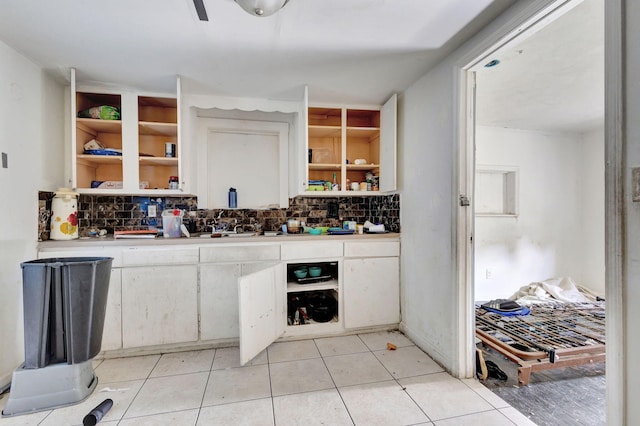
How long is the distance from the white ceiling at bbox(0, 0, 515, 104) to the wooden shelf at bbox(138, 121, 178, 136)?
0.98ft

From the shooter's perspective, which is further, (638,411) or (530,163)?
(530,163)

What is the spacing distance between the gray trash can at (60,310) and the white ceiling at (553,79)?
8.97ft

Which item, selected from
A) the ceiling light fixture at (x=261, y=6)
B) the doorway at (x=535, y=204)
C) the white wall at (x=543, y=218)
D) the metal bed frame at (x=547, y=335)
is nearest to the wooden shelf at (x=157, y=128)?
the ceiling light fixture at (x=261, y=6)

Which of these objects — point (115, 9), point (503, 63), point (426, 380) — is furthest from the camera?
point (503, 63)

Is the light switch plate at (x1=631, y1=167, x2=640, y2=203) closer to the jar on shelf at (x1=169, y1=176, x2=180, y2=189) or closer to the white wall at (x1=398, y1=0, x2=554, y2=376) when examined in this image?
the white wall at (x1=398, y1=0, x2=554, y2=376)

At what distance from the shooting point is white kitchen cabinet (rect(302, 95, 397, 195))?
102 inches

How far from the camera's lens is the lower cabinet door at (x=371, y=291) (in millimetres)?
2494

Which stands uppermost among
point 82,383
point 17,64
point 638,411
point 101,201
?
point 17,64

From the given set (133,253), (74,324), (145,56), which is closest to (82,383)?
(74,324)

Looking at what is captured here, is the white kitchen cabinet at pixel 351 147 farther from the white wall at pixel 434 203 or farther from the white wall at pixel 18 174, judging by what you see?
the white wall at pixel 18 174

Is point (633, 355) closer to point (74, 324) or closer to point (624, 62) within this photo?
point (624, 62)

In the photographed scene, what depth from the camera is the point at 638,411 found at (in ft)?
3.19

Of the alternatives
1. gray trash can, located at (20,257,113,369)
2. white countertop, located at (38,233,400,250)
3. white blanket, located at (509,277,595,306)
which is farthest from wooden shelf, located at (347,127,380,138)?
white blanket, located at (509,277,595,306)

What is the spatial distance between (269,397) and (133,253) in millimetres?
1472
